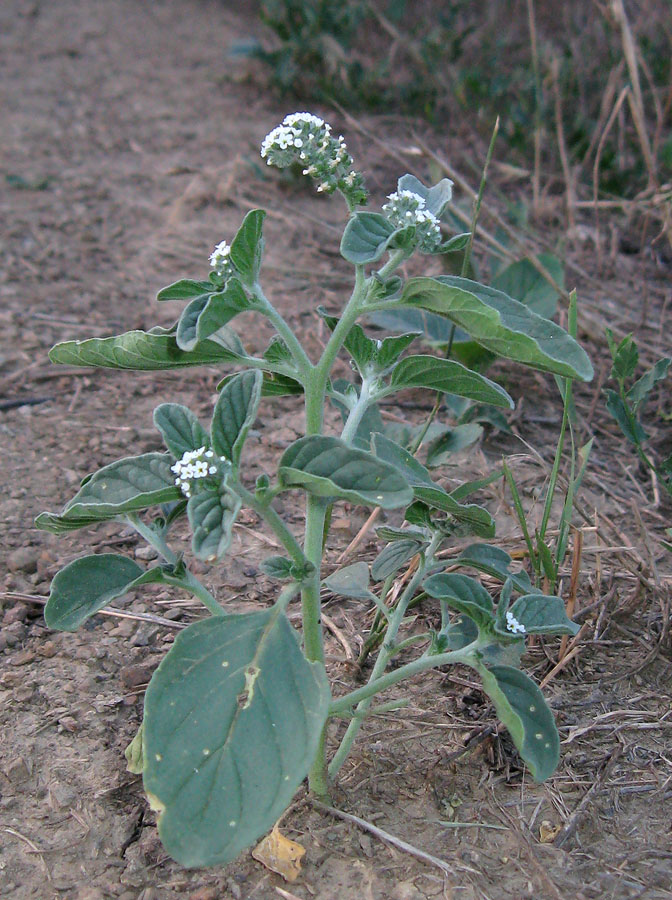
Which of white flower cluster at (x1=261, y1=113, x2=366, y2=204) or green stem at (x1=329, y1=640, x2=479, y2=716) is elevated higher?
white flower cluster at (x1=261, y1=113, x2=366, y2=204)

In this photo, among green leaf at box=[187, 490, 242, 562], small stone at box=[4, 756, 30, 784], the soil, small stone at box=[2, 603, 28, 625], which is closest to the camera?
green leaf at box=[187, 490, 242, 562]

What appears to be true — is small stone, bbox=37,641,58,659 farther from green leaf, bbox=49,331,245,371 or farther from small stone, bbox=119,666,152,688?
green leaf, bbox=49,331,245,371

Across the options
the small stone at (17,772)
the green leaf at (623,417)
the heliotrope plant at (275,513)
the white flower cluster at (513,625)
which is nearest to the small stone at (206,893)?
the heliotrope plant at (275,513)

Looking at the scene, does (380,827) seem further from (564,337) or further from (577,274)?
(577,274)

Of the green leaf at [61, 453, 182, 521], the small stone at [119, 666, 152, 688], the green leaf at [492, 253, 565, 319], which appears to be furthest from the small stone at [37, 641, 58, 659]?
the green leaf at [492, 253, 565, 319]

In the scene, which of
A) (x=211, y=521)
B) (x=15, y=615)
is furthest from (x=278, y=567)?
(x=15, y=615)

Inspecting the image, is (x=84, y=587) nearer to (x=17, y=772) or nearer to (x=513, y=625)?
(x=17, y=772)

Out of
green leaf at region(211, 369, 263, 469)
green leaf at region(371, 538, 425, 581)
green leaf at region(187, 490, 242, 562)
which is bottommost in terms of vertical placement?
green leaf at region(371, 538, 425, 581)

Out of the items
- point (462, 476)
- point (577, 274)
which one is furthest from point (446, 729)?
point (577, 274)
